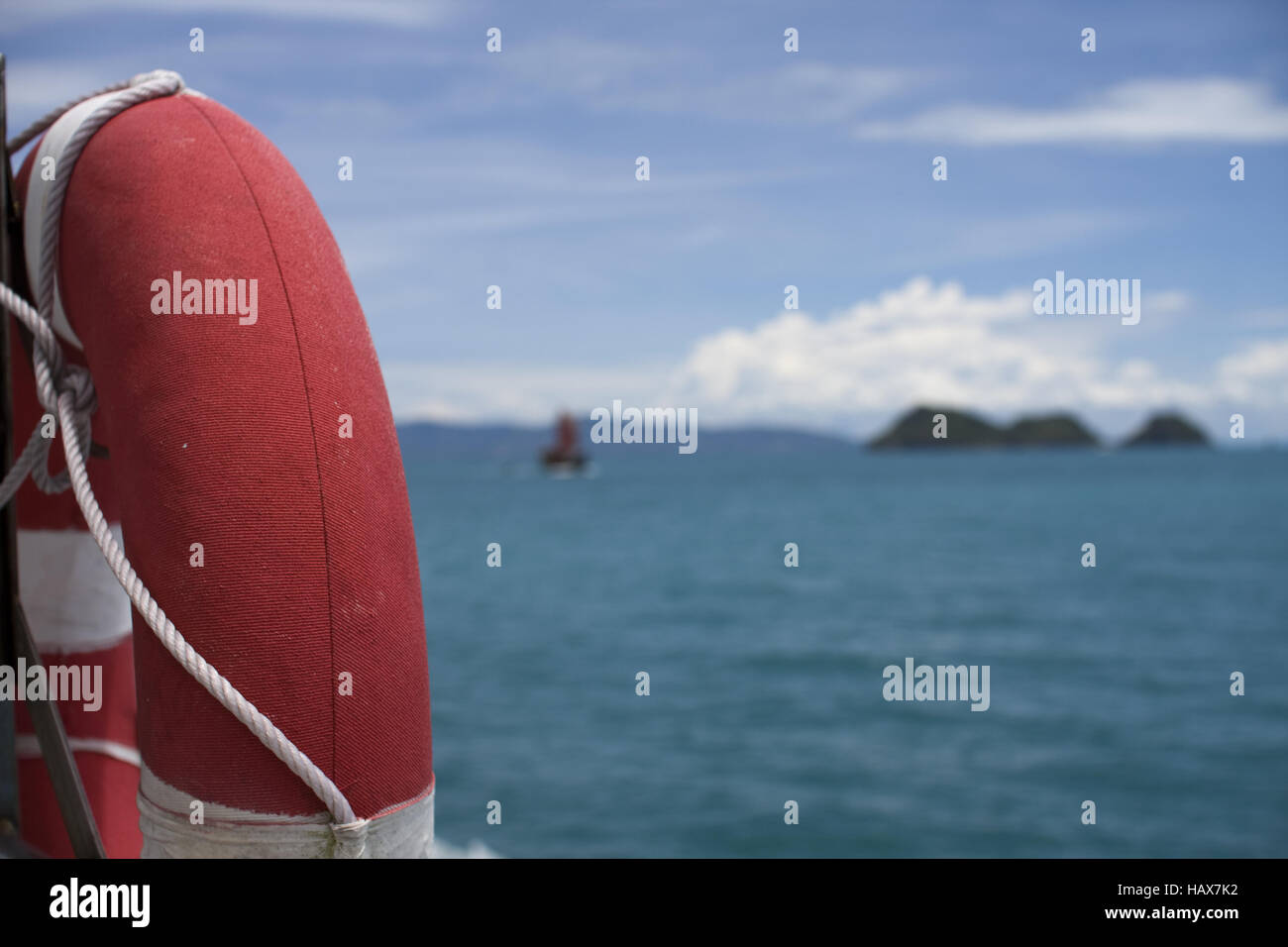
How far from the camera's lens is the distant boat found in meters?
86.2

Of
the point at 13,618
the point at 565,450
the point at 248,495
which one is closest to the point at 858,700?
the point at 13,618

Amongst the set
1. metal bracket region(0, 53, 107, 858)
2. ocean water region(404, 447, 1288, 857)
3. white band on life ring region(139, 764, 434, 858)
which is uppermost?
metal bracket region(0, 53, 107, 858)

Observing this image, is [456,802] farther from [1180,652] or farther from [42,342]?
[1180,652]

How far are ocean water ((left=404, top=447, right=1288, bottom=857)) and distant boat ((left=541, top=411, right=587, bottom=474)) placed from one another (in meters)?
36.1

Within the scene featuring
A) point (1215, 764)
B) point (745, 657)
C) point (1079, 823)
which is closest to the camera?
point (1079, 823)

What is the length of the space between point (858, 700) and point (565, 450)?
7327 cm

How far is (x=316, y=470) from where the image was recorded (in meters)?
2.11

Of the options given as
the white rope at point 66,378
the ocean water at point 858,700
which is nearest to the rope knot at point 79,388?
the white rope at point 66,378

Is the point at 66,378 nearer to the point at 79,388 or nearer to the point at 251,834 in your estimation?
the point at 79,388

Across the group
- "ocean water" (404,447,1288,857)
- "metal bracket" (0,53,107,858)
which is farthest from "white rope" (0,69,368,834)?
"ocean water" (404,447,1288,857)

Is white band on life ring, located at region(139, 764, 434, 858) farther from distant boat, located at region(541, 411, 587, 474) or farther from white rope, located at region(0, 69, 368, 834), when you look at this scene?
distant boat, located at region(541, 411, 587, 474)

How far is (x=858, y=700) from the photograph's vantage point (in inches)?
773
